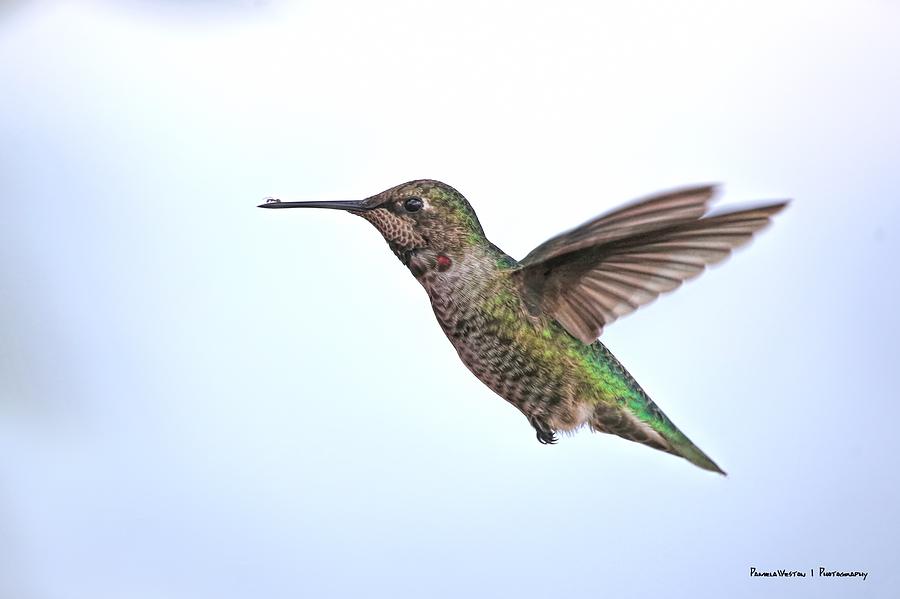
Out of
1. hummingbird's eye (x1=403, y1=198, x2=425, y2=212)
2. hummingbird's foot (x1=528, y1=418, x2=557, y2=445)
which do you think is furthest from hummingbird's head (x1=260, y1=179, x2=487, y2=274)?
hummingbird's foot (x1=528, y1=418, x2=557, y2=445)

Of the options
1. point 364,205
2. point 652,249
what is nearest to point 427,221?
point 364,205

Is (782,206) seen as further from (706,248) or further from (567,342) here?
(567,342)

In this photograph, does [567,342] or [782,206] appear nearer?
[782,206]

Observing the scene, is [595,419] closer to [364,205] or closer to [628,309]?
[628,309]

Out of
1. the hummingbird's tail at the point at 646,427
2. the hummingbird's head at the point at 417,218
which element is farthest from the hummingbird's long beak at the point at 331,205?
the hummingbird's tail at the point at 646,427

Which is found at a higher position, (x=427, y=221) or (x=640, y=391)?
(x=427, y=221)

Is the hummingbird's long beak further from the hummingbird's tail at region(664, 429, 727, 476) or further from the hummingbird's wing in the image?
the hummingbird's tail at region(664, 429, 727, 476)

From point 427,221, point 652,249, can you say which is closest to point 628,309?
point 652,249

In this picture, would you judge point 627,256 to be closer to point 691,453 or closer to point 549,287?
point 549,287
